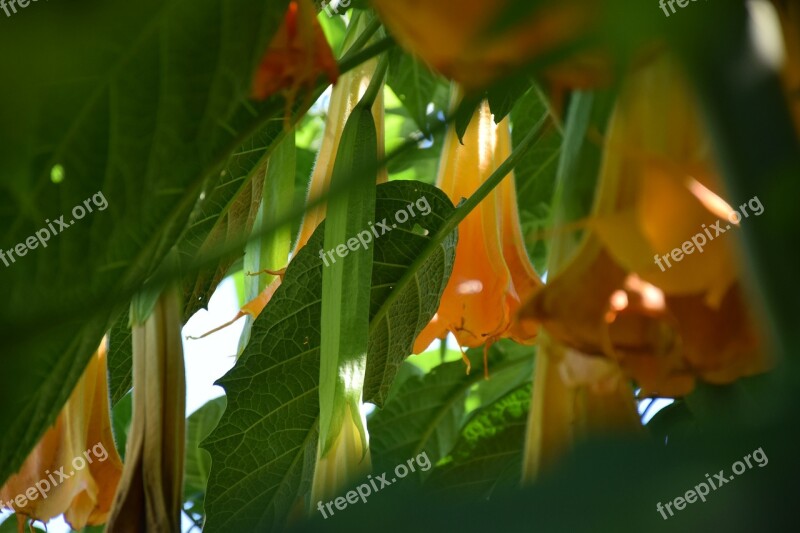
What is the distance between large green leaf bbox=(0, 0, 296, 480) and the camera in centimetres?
37

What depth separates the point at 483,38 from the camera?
24 centimetres

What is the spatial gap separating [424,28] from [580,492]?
0.17 m

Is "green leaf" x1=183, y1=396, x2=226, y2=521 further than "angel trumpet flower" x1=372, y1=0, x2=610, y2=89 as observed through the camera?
Yes

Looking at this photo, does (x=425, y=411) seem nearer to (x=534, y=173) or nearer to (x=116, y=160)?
(x=534, y=173)

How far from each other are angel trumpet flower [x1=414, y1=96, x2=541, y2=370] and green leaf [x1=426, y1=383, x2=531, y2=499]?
183 millimetres

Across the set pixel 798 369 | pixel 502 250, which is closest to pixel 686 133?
pixel 798 369

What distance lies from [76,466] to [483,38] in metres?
0.58

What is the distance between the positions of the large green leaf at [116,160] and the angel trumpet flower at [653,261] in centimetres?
15

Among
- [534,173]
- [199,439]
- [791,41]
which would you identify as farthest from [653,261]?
[199,439]

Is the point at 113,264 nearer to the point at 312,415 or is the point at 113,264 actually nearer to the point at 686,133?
the point at 686,133

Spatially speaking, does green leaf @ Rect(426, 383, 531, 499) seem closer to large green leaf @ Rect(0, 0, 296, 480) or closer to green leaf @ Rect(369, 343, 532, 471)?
green leaf @ Rect(369, 343, 532, 471)

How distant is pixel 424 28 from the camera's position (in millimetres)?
287

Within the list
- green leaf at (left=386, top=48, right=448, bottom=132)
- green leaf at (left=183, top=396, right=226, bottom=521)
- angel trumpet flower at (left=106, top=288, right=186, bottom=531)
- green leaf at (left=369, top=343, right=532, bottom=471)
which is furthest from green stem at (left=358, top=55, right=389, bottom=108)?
green leaf at (left=183, top=396, right=226, bottom=521)

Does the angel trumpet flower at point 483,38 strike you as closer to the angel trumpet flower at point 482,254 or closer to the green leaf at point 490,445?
the angel trumpet flower at point 482,254
